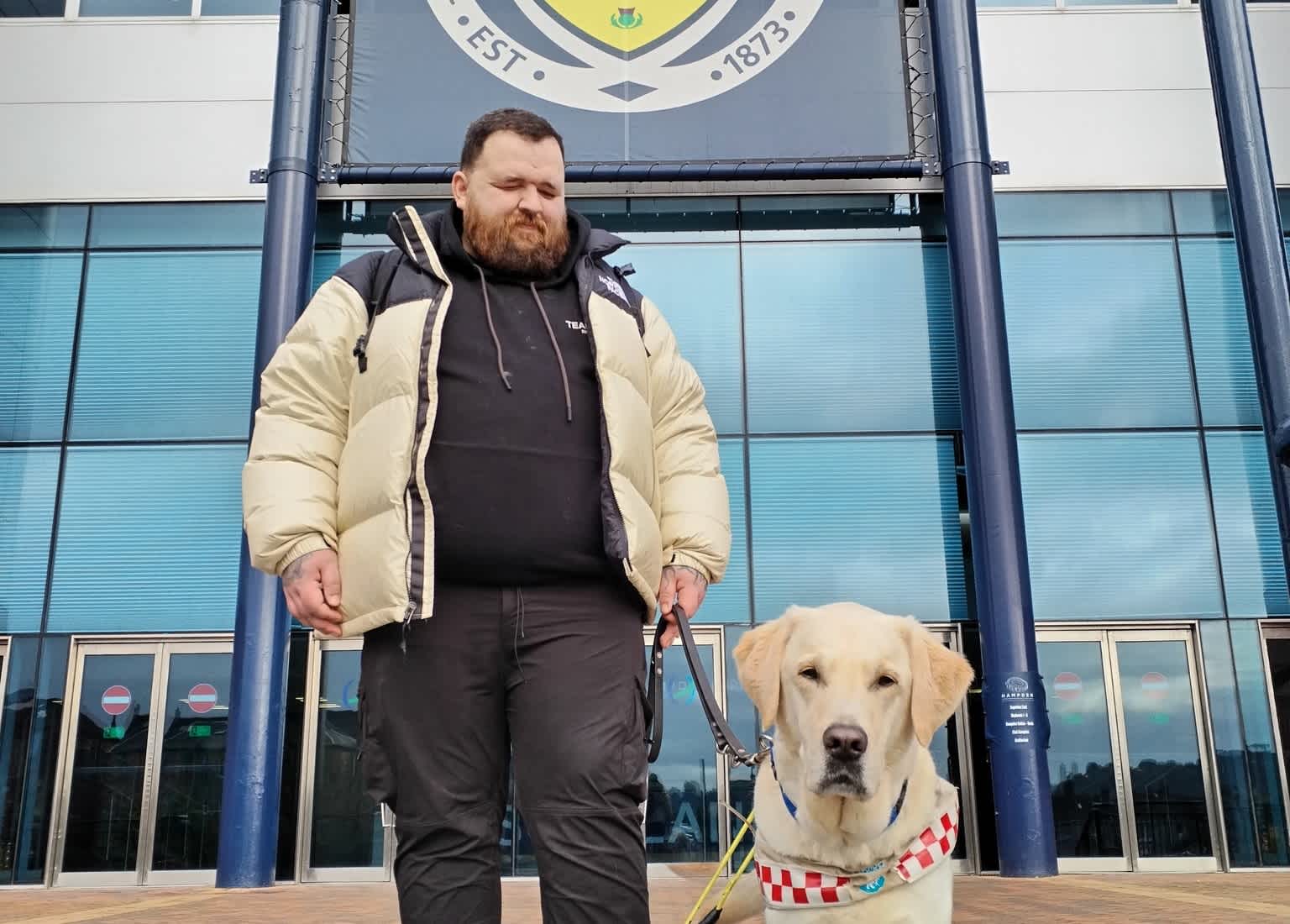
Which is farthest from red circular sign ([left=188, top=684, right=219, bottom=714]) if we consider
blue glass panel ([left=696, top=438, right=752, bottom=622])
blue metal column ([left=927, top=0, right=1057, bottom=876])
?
blue metal column ([left=927, top=0, right=1057, bottom=876])

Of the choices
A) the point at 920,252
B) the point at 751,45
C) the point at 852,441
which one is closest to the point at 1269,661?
the point at 852,441

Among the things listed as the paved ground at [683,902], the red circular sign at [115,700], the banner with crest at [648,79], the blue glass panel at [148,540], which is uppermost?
the banner with crest at [648,79]

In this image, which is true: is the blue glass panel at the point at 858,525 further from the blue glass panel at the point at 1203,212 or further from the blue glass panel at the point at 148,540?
the blue glass panel at the point at 148,540

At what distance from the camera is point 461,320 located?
7.73 ft

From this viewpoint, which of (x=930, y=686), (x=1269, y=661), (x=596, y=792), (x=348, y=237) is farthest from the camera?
(x=348, y=237)

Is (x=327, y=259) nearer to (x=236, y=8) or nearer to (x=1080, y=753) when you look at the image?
(x=236, y=8)

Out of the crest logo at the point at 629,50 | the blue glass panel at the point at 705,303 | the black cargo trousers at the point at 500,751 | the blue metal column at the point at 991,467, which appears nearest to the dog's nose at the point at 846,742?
the black cargo trousers at the point at 500,751

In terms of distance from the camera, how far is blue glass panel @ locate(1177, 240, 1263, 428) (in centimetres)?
1127

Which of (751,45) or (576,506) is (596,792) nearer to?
(576,506)

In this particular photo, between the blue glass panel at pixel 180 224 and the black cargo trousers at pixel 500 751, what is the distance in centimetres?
1046

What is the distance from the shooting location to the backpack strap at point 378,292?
2.32 m

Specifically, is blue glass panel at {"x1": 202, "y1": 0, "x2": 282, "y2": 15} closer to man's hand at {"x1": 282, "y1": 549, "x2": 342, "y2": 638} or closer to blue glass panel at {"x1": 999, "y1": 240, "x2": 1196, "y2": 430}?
blue glass panel at {"x1": 999, "y1": 240, "x2": 1196, "y2": 430}

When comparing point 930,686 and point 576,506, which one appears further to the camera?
point 930,686

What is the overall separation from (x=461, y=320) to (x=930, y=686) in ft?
5.01
